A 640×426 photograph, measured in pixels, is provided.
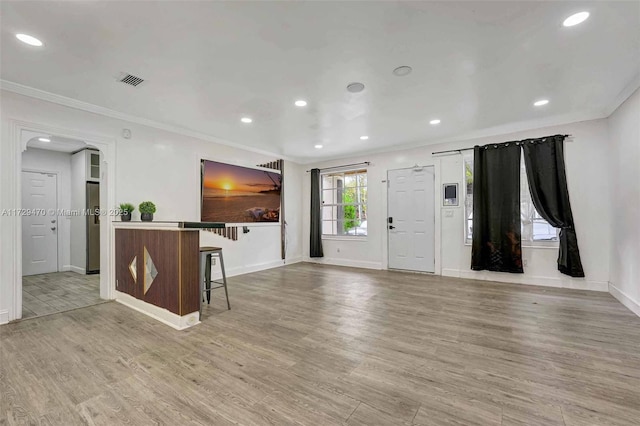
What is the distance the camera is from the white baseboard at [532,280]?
13.6ft

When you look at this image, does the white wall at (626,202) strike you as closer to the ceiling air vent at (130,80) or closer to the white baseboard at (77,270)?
the ceiling air vent at (130,80)

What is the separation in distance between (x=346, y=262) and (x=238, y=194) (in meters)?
3.01

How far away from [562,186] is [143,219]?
6305 millimetres

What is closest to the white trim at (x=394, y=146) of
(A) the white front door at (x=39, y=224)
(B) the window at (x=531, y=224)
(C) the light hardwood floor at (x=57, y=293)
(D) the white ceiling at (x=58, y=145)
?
(B) the window at (x=531, y=224)

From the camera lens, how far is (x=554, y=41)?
91.5 inches

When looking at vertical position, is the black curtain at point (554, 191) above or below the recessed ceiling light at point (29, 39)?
below

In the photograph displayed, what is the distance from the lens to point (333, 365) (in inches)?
82.7

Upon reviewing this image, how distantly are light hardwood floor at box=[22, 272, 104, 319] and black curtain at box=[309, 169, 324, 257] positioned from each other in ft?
14.1

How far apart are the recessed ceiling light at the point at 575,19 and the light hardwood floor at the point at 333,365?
264 centimetres

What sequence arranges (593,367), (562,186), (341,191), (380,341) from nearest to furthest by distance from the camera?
(593,367), (380,341), (562,186), (341,191)

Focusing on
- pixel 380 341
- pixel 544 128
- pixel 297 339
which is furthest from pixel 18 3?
pixel 544 128

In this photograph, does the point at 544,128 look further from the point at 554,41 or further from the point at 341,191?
the point at 341,191

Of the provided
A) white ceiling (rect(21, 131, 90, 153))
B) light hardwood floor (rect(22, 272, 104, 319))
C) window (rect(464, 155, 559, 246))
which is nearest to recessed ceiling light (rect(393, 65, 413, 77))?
window (rect(464, 155, 559, 246))

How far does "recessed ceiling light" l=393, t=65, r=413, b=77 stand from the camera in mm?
2699
